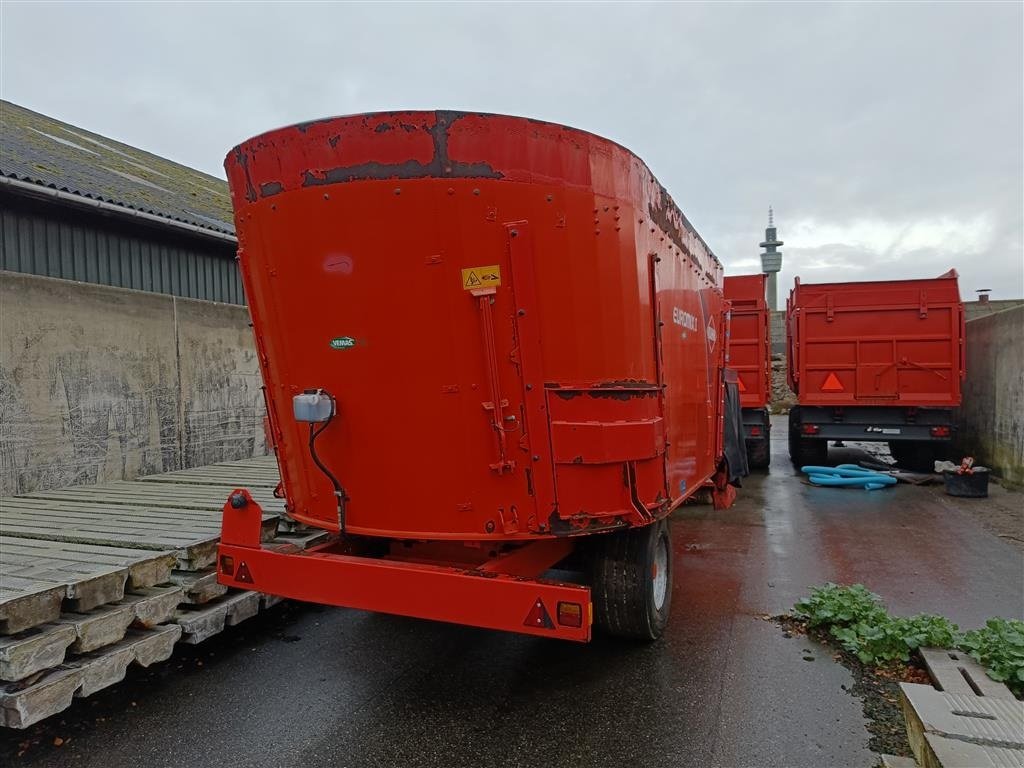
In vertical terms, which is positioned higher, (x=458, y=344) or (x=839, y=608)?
(x=458, y=344)

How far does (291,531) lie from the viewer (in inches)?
206

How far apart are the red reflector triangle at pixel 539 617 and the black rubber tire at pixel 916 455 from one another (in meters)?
10.0

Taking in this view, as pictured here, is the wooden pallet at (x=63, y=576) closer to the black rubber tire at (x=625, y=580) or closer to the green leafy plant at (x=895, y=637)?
the black rubber tire at (x=625, y=580)

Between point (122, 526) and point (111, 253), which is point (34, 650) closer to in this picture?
point (122, 526)

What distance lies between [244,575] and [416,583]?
114cm

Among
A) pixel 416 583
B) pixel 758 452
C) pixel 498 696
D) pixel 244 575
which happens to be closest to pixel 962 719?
pixel 498 696

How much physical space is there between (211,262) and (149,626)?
6.65 meters

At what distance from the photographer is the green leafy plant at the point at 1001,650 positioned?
363 cm

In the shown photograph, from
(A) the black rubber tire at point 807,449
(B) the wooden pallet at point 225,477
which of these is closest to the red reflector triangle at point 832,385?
(A) the black rubber tire at point 807,449

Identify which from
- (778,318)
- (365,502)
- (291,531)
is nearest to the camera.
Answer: (365,502)

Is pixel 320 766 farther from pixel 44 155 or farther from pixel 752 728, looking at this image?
pixel 44 155

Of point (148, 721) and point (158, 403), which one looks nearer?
point (148, 721)

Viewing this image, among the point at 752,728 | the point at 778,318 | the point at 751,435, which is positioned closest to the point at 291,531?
the point at 752,728

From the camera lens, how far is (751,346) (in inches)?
460
